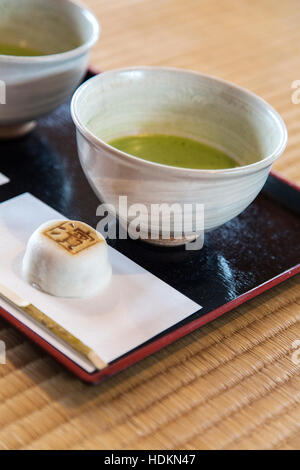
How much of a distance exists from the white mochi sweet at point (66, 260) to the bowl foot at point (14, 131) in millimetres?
336

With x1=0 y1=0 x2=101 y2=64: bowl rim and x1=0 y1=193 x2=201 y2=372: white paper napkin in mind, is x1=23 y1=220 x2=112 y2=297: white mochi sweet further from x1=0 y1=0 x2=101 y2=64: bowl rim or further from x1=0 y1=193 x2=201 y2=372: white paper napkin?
x1=0 y1=0 x2=101 y2=64: bowl rim

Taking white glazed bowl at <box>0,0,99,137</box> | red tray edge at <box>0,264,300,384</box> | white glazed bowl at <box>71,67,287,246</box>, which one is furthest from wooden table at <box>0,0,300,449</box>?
white glazed bowl at <box>0,0,99,137</box>

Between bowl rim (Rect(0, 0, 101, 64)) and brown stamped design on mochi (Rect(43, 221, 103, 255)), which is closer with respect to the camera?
brown stamped design on mochi (Rect(43, 221, 103, 255))

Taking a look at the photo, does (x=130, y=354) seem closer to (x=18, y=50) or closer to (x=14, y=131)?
(x=14, y=131)

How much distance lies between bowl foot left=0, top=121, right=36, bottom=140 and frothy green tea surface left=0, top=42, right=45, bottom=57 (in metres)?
0.14

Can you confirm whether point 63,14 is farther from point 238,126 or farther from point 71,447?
point 71,447

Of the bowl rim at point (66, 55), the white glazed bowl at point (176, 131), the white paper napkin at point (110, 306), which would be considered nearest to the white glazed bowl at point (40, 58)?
the bowl rim at point (66, 55)

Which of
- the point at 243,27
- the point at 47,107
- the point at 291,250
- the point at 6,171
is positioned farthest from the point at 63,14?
the point at 243,27

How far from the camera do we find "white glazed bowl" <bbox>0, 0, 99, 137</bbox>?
0.97 meters

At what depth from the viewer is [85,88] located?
885 mm

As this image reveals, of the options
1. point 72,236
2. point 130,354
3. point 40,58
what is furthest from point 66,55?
point 130,354

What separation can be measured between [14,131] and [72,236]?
0.37m

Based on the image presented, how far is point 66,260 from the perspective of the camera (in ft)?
2.44

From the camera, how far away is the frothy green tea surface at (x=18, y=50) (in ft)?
3.81
